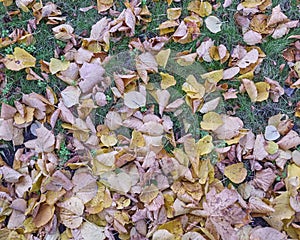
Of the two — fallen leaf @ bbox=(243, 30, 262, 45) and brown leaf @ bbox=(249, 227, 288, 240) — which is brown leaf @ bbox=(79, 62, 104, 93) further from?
brown leaf @ bbox=(249, 227, 288, 240)

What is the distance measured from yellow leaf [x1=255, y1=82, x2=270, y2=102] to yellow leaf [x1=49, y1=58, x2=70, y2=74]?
0.98 m

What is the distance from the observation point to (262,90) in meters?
2.17

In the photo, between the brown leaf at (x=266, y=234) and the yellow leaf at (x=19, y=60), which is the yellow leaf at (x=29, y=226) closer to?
the yellow leaf at (x=19, y=60)

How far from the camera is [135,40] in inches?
90.4

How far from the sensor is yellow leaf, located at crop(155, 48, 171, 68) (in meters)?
2.22

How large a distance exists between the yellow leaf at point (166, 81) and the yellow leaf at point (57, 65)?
49 centimetres

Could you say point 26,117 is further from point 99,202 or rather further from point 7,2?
point 7,2

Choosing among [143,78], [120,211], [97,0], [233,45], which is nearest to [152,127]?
[143,78]

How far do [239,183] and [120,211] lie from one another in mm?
564

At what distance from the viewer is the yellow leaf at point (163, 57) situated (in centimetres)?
222

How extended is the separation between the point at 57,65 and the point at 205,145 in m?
0.86

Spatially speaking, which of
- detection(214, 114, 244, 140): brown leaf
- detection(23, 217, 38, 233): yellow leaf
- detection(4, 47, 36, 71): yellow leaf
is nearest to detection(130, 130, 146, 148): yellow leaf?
detection(214, 114, 244, 140): brown leaf

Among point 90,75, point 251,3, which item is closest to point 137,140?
point 90,75

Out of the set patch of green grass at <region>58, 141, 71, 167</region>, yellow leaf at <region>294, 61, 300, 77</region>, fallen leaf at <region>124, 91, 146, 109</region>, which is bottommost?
patch of green grass at <region>58, 141, 71, 167</region>
